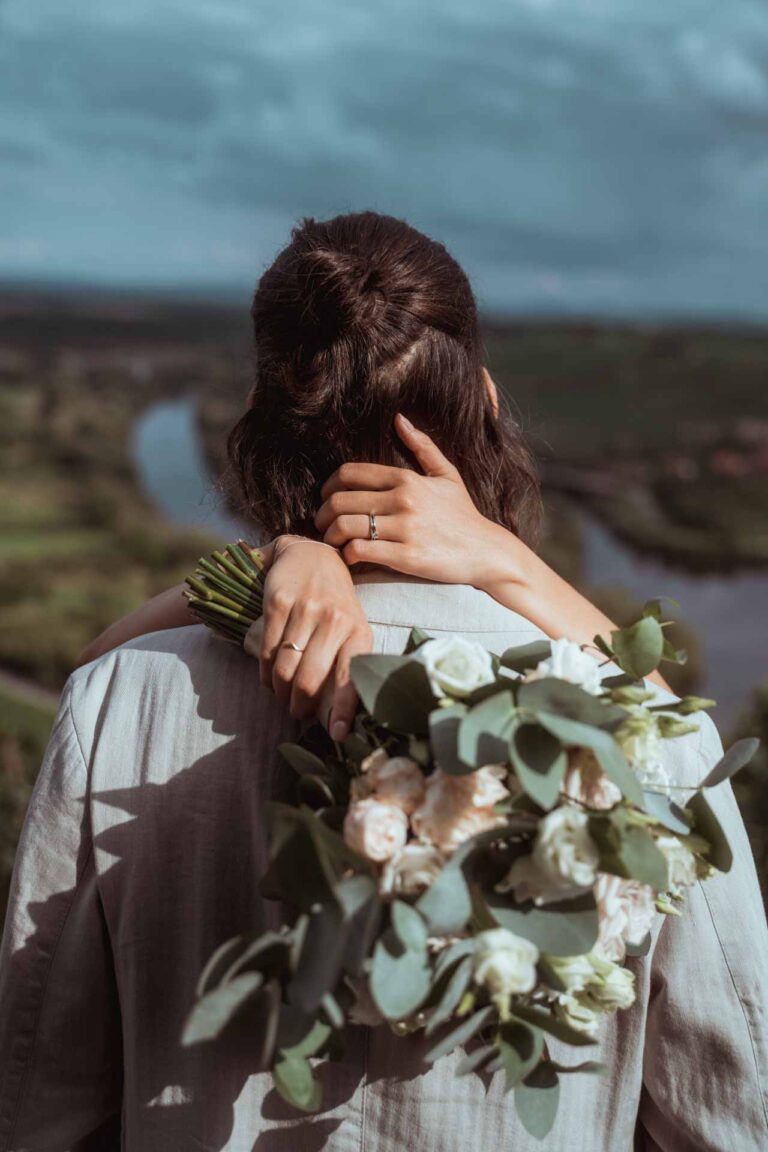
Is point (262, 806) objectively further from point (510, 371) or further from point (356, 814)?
point (510, 371)

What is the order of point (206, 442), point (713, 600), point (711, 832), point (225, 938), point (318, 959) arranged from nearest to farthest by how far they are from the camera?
point (318, 959), point (711, 832), point (225, 938), point (713, 600), point (206, 442)

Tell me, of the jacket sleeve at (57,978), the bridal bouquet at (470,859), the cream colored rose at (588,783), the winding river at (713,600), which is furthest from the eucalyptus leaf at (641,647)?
the winding river at (713,600)

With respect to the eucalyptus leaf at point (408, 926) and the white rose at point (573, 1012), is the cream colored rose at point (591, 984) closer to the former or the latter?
the white rose at point (573, 1012)

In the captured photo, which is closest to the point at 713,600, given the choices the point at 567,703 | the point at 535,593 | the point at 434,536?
the point at 535,593

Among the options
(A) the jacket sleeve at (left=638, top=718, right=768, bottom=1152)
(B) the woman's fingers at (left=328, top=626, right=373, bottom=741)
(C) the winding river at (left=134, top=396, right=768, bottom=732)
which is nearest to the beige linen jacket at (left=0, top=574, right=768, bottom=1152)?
(A) the jacket sleeve at (left=638, top=718, right=768, bottom=1152)

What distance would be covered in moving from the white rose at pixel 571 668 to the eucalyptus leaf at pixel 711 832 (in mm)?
132

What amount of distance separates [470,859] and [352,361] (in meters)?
0.53

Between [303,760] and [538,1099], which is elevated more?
[303,760]

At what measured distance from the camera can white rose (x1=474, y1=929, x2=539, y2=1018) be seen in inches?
24.7

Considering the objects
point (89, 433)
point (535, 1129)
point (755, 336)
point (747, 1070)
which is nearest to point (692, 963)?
point (747, 1070)

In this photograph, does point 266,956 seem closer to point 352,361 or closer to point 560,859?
point 560,859

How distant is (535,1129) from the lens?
0.74m

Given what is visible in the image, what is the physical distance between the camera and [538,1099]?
742 mm

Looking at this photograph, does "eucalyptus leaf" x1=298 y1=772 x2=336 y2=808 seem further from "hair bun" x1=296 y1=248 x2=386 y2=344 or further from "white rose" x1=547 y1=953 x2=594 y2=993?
"hair bun" x1=296 y1=248 x2=386 y2=344
